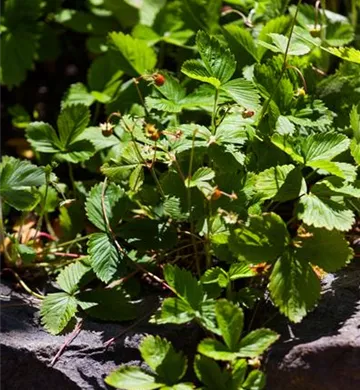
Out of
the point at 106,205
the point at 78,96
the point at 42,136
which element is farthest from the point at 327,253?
the point at 78,96

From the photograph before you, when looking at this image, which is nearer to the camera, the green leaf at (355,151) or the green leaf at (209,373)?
the green leaf at (209,373)

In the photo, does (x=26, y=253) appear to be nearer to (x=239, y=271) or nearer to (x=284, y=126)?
(x=239, y=271)

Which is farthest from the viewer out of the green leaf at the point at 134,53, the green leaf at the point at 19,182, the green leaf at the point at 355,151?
the green leaf at the point at 134,53

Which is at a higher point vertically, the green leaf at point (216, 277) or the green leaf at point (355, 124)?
the green leaf at point (355, 124)

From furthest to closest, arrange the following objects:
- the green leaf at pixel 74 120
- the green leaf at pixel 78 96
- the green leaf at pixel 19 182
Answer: the green leaf at pixel 78 96 → the green leaf at pixel 74 120 → the green leaf at pixel 19 182

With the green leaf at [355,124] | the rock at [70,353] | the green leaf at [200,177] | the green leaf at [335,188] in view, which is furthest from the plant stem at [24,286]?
the green leaf at [355,124]

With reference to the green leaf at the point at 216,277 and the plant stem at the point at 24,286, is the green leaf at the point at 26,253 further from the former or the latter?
the green leaf at the point at 216,277
